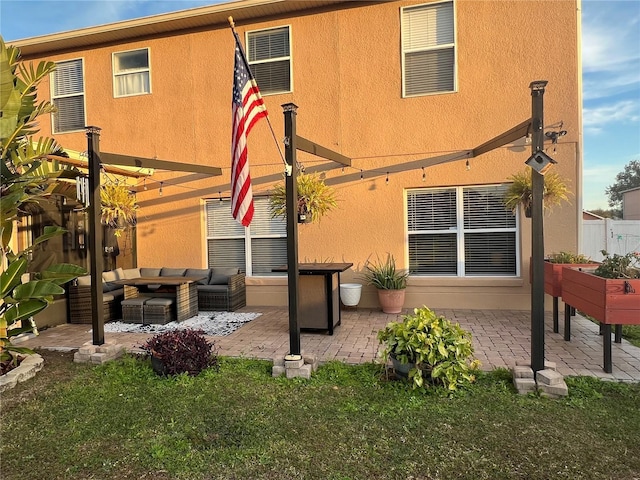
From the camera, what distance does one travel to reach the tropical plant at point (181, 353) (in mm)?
4418

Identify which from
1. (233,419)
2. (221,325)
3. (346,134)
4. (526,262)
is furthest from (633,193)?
(233,419)

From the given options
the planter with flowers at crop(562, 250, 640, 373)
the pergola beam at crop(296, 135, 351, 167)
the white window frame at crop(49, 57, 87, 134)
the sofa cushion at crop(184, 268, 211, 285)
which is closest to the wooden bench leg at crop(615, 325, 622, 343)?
the planter with flowers at crop(562, 250, 640, 373)

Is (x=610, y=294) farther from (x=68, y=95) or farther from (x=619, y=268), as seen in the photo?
(x=68, y=95)

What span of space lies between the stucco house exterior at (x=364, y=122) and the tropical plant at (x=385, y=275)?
0.56 ft

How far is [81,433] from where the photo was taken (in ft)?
11.0

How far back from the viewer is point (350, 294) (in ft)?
24.4

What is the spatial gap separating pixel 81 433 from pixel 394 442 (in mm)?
2584

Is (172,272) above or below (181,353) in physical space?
above

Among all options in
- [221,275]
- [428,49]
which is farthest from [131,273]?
[428,49]

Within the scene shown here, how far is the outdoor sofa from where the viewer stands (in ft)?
23.7

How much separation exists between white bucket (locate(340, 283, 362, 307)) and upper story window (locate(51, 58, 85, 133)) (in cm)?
734

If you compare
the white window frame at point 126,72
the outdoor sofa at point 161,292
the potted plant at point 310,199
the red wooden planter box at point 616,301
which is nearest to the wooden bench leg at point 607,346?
the red wooden planter box at point 616,301

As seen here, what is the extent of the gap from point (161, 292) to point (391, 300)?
429cm

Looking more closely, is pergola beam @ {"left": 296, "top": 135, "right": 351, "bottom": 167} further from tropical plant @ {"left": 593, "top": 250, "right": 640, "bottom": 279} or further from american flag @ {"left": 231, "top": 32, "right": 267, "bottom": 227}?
tropical plant @ {"left": 593, "top": 250, "right": 640, "bottom": 279}
